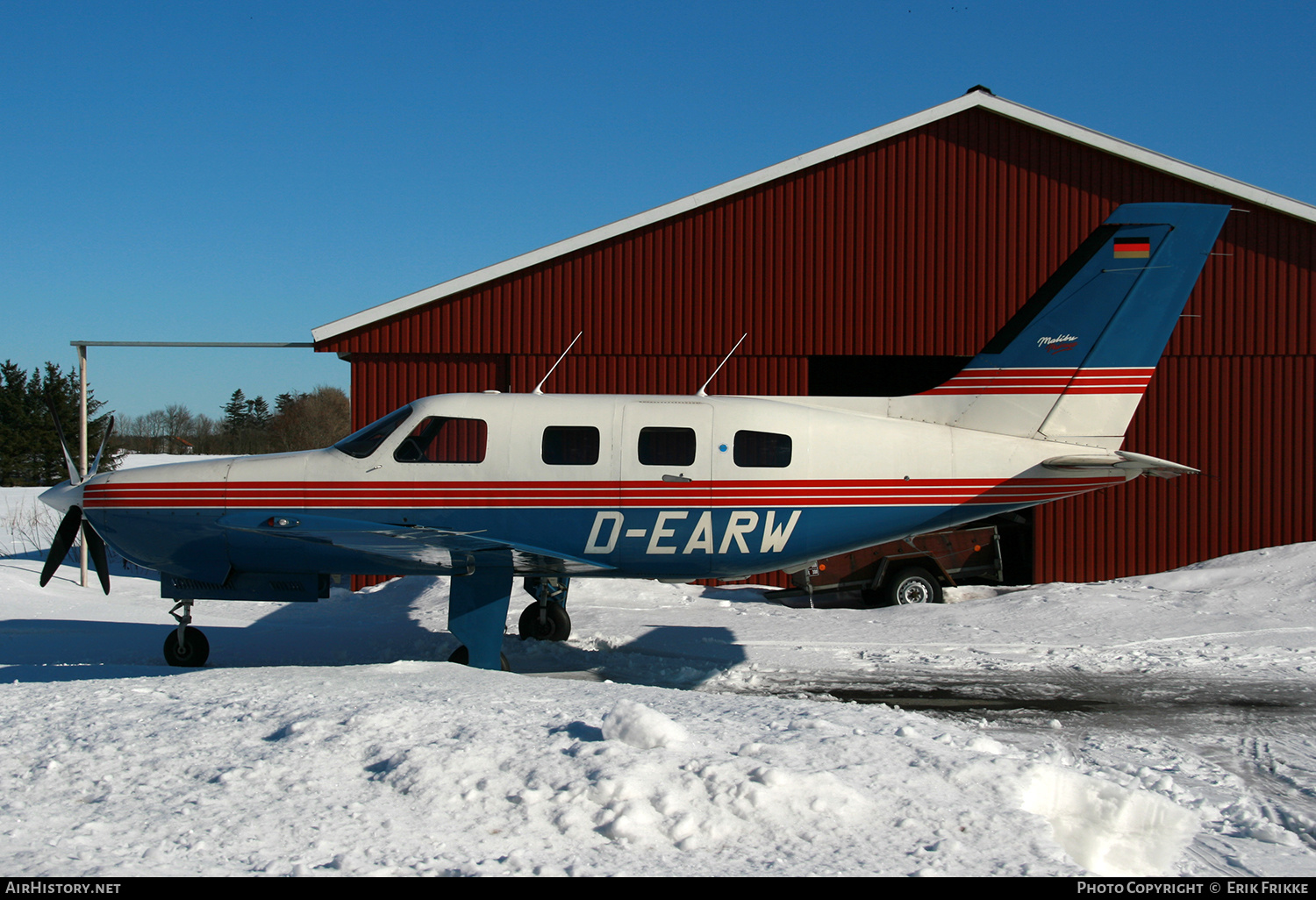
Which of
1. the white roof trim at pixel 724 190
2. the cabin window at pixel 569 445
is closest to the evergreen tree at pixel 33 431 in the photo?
the white roof trim at pixel 724 190

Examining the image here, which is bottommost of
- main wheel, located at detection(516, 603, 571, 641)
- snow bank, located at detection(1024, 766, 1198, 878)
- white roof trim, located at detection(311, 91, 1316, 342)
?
main wheel, located at detection(516, 603, 571, 641)

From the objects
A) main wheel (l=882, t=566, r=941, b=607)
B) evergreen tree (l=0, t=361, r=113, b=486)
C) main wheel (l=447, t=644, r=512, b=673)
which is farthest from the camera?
evergreen tree (l=0, t=361, r=113, b=486)

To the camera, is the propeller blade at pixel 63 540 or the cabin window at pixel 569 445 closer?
the cabin window at pixel 569 445

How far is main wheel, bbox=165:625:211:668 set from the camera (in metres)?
8.09

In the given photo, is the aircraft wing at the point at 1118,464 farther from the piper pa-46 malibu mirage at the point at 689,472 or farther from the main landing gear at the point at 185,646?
the main landing gear at the point at 185,646

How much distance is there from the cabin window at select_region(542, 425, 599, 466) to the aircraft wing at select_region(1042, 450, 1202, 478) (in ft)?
14.2

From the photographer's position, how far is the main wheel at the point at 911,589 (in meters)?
11.9

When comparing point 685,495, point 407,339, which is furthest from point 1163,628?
point 407,339

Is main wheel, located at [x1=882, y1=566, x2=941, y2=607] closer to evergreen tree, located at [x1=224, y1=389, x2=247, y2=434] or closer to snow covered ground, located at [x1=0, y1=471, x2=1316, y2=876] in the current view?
snow covered ground, located at [x1=0, y1=471, x2=1316, y2=876]

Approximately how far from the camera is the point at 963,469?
7.91m

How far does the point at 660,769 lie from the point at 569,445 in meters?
4.49

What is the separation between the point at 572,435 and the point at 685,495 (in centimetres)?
122

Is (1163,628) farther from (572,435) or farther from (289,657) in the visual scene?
A: (289,657)

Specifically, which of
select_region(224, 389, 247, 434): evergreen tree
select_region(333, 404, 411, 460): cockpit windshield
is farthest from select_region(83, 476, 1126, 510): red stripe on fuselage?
select_region(224, 389, 247, 434): evergreen tree
